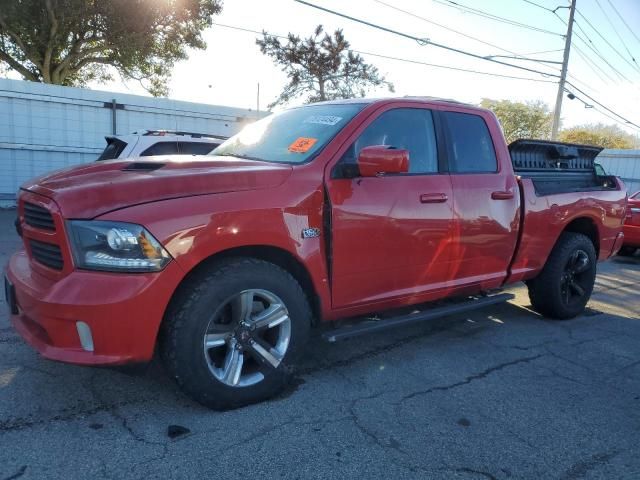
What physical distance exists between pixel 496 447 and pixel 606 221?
3.76 metres

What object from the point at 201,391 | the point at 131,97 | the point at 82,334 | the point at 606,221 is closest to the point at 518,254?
the point at 606,221

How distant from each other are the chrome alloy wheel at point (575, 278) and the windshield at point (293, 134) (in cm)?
303

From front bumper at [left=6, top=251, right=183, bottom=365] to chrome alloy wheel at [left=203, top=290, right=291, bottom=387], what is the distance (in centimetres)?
36

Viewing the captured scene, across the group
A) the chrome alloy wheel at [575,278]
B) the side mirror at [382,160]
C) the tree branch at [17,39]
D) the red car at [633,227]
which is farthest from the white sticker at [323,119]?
the tree branch at [17,39]

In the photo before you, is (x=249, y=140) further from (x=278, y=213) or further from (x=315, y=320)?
(x=315, y=320)

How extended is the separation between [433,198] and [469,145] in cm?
82


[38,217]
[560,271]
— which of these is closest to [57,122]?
[38,217]

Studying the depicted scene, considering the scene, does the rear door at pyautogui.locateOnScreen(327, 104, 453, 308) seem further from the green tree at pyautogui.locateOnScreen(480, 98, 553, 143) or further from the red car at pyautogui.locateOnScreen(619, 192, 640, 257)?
the green tree at pyautogui.locateOnScreen(480, 98, 553, 143)

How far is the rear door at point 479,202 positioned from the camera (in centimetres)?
409

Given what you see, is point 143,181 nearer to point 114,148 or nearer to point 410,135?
point 410,135

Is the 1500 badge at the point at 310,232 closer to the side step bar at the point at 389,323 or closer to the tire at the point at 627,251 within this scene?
the side step bar at the point at 389,323

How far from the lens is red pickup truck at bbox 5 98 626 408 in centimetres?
262

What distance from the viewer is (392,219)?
3.57 m

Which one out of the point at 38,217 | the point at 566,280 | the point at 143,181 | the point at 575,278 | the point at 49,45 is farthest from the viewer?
the point at 49,45
